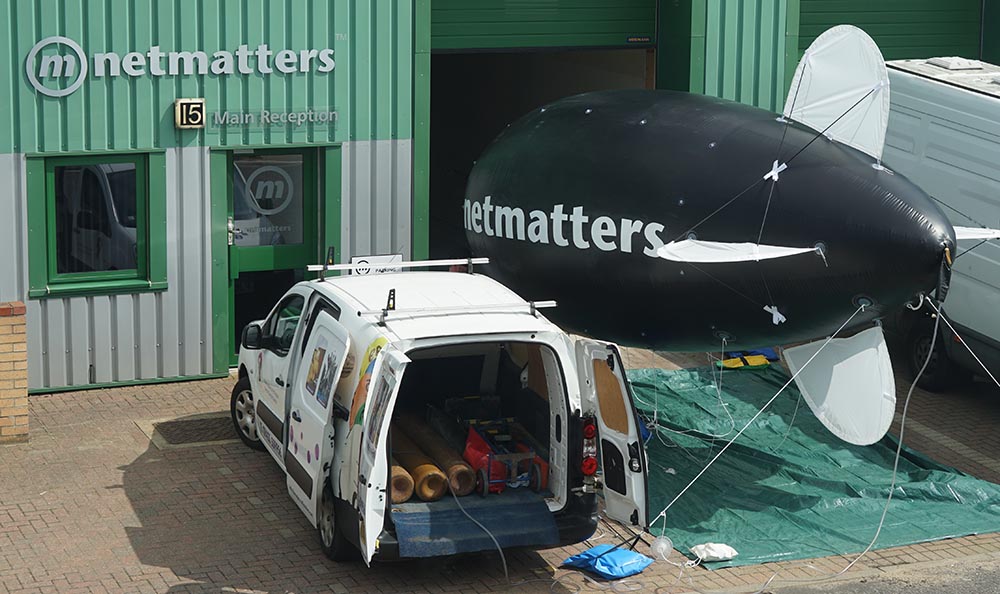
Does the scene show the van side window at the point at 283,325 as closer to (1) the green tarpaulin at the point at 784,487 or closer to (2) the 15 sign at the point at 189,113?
(2) the 15 sign at the point at 189,113

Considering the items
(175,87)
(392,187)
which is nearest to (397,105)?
(392,187)

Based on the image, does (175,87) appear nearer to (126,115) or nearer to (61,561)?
(126,115)

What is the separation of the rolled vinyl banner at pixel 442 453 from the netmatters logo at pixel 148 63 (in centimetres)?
499

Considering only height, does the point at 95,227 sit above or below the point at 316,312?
above

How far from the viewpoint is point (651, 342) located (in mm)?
12688

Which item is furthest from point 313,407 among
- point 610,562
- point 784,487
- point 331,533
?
point 784,487

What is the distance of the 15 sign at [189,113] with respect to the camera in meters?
15.2

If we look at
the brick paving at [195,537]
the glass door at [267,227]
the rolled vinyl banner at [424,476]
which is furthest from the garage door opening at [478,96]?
the rolled vinyl banner at [424,476]

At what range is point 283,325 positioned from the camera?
42.0 ft

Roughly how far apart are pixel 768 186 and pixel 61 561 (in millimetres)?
5884

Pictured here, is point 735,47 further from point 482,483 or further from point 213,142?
point 482,483

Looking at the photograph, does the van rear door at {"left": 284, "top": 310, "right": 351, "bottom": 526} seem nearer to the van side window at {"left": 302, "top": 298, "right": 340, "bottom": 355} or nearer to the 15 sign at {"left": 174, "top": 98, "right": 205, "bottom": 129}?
the van side window at {"left": 302, "top": 298, "right": 340, "bottom": 355}

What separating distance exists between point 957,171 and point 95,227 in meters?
8.55

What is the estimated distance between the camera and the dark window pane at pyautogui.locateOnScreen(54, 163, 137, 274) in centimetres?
1509
